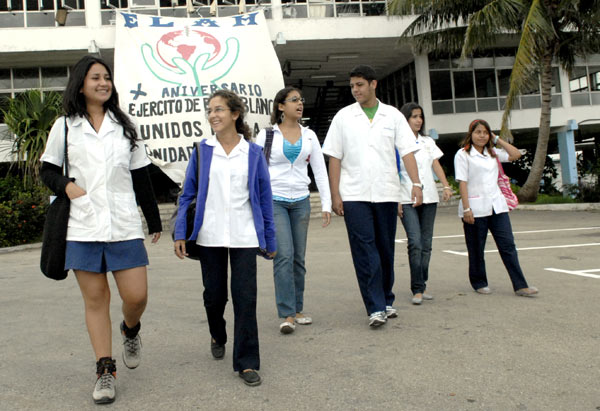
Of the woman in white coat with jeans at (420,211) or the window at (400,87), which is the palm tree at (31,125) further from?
the window at (400,87)

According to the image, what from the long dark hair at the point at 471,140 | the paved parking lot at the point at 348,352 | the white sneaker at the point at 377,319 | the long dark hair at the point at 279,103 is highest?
the long dark hair at the point at 279,103

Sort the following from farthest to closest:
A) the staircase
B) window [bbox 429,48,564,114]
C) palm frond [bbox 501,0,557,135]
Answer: the staircase, window [bbox 429,48,564,114], palm frond [bbox 501,0,557,135]

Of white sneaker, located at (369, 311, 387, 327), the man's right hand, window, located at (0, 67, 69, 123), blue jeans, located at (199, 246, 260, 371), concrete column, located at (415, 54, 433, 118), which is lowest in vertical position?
white sneaker, located at (369, 311, 387, 327)

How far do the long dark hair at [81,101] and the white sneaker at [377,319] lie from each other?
2.14 m

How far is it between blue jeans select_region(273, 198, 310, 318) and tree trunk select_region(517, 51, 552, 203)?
15.5 meters

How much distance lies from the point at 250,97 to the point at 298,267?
9.88 m

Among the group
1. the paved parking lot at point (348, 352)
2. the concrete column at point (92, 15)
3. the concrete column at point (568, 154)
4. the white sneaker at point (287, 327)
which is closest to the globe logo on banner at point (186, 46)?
the paved parking lot at point (348, 352)

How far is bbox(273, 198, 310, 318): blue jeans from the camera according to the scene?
4648 mm

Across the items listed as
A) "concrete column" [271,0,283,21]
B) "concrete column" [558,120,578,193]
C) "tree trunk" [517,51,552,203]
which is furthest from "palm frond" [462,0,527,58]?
"concrete column" [558,120,578,193]

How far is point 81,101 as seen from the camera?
349 cm

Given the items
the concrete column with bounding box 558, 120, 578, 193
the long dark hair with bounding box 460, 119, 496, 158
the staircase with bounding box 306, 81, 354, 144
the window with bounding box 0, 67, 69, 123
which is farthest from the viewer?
the staircase with bounding box 306, 81, 354, 144

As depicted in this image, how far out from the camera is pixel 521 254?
8.50 metres

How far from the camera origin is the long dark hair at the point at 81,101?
135 inches

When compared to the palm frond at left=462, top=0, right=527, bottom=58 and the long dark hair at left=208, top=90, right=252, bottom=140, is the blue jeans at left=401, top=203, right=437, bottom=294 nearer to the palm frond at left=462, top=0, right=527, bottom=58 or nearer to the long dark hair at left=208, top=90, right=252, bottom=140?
the long dark hair at left=208, top=90, right=252, bottom=140
